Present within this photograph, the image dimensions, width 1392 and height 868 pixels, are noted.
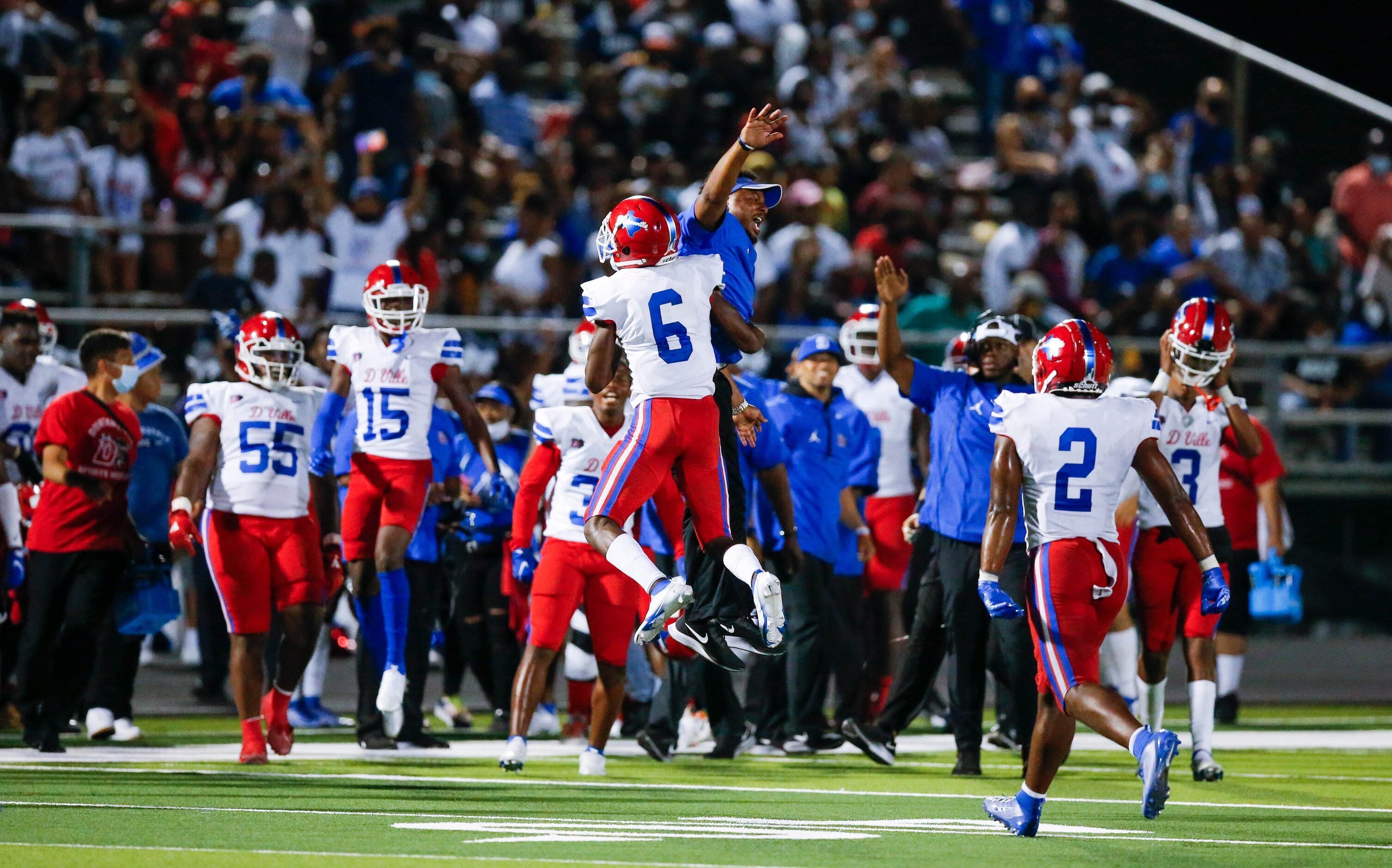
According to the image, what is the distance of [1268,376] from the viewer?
18.7m

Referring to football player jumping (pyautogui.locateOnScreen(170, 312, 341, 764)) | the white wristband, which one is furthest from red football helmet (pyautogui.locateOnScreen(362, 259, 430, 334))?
the white wristband

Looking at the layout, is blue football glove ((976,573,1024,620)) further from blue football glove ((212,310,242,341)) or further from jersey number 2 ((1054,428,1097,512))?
blue football glove ((212,310,242,341))

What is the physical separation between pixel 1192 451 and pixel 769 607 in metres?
3.59

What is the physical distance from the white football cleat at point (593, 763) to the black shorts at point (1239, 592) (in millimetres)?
5319

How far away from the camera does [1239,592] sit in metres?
13.7

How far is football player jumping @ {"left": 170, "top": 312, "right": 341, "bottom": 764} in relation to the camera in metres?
10.2

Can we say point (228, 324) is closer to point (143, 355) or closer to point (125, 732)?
point (143, 355)

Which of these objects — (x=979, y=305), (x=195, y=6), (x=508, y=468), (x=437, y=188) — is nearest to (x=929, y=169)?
(x=979, y=305)

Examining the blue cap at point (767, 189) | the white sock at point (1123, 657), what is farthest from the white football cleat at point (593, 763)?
the white sock at point (1123, 657)

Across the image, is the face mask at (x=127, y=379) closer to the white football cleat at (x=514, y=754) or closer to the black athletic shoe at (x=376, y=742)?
the black athletic shoe at (x=376, y=742)

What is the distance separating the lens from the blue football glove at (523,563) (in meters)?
10.5

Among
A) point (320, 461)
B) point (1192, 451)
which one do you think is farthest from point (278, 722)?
point (1192, 451)

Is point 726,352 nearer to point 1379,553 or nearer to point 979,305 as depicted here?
point 979,305

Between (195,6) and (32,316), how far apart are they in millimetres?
7707
